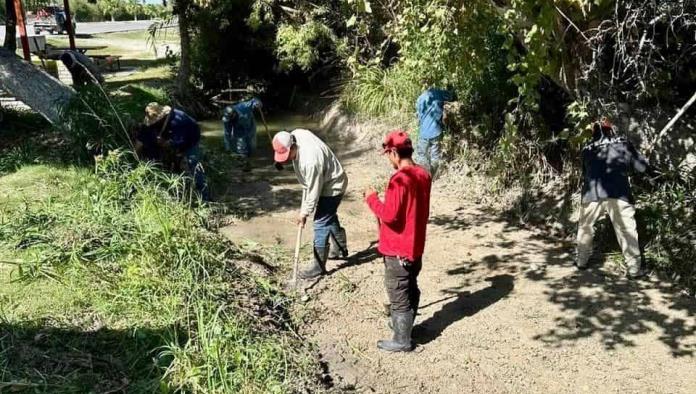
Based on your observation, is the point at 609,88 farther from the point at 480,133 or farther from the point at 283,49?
the point at 283,49

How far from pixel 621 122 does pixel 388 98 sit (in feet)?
16.1

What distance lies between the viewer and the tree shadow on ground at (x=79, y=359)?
3.88 m

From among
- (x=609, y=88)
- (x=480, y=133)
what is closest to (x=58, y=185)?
(x=480, y=133)

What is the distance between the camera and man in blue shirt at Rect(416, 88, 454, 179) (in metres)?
8.07

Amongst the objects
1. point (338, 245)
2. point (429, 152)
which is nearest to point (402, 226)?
point (338, 245)

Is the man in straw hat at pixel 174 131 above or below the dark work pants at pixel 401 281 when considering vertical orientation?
above

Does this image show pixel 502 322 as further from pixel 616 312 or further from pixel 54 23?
pixel 54 23

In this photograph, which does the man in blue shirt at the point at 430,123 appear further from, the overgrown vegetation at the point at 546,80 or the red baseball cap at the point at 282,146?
the red baseball cap at the point at 282,146

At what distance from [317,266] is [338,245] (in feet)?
1.31

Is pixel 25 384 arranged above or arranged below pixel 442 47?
below

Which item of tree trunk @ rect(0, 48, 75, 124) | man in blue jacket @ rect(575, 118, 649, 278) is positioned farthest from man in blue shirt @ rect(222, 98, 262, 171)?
man in blue jacket @ rect(575, 118, 649, 278)

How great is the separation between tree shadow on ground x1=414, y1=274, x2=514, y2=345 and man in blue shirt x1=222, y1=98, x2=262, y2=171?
4920 mm

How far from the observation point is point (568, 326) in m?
5.10

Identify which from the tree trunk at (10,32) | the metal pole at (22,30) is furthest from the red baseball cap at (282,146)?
the metal pole at (22,30)
